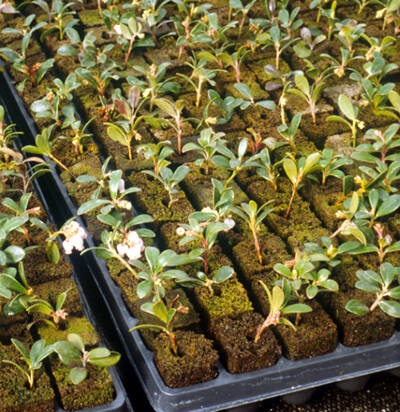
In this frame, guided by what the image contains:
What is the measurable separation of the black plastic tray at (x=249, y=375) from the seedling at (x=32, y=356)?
26 cm

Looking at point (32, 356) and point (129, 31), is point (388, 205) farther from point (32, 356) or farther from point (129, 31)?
point (129, 31)

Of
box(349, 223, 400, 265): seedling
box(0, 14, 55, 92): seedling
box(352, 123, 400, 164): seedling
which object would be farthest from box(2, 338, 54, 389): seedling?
box(0, 14, 55, 92): seedling

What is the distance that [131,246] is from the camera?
181cm

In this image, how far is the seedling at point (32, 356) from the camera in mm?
1573

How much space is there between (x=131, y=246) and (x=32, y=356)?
407mm

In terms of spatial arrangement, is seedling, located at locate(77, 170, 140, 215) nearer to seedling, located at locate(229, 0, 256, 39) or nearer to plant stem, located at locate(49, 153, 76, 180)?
plant stem, located at locate(49, 153, 76, 180)

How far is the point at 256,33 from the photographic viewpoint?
2.95 metres

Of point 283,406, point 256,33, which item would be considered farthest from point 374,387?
point 256,33

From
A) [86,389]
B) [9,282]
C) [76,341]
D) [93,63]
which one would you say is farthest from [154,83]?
[86,389]

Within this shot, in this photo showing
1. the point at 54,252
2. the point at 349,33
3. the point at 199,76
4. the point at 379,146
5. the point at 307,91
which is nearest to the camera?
the point at 54,252

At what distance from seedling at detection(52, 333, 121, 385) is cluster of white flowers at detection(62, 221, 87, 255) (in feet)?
0.91

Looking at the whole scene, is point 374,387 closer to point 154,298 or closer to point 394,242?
point 394,242

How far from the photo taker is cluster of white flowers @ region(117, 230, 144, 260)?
1795 millimetres

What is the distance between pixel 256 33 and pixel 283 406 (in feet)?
5.71
